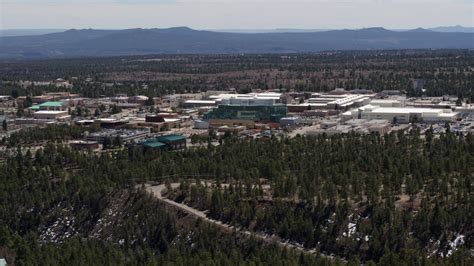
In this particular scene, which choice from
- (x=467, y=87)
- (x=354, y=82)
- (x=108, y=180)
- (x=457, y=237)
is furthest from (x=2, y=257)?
(x=354, y=82)

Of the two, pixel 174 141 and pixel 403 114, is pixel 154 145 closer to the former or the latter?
pixel 174 141

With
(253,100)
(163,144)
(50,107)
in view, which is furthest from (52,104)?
(163,144)

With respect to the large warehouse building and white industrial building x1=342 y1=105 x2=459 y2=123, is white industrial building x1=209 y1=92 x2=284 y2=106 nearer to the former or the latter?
the large warehouse building

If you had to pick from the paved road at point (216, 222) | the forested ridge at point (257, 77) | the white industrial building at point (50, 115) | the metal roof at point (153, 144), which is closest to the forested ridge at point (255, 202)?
the paved road at point (216, 222)

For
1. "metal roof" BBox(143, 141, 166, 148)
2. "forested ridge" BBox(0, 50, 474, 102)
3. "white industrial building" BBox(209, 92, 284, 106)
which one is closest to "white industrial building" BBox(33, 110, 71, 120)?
"white industrial building" BBox(209, 92, 284, 106)

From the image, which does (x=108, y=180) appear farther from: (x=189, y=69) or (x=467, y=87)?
(x=189, y=69)
